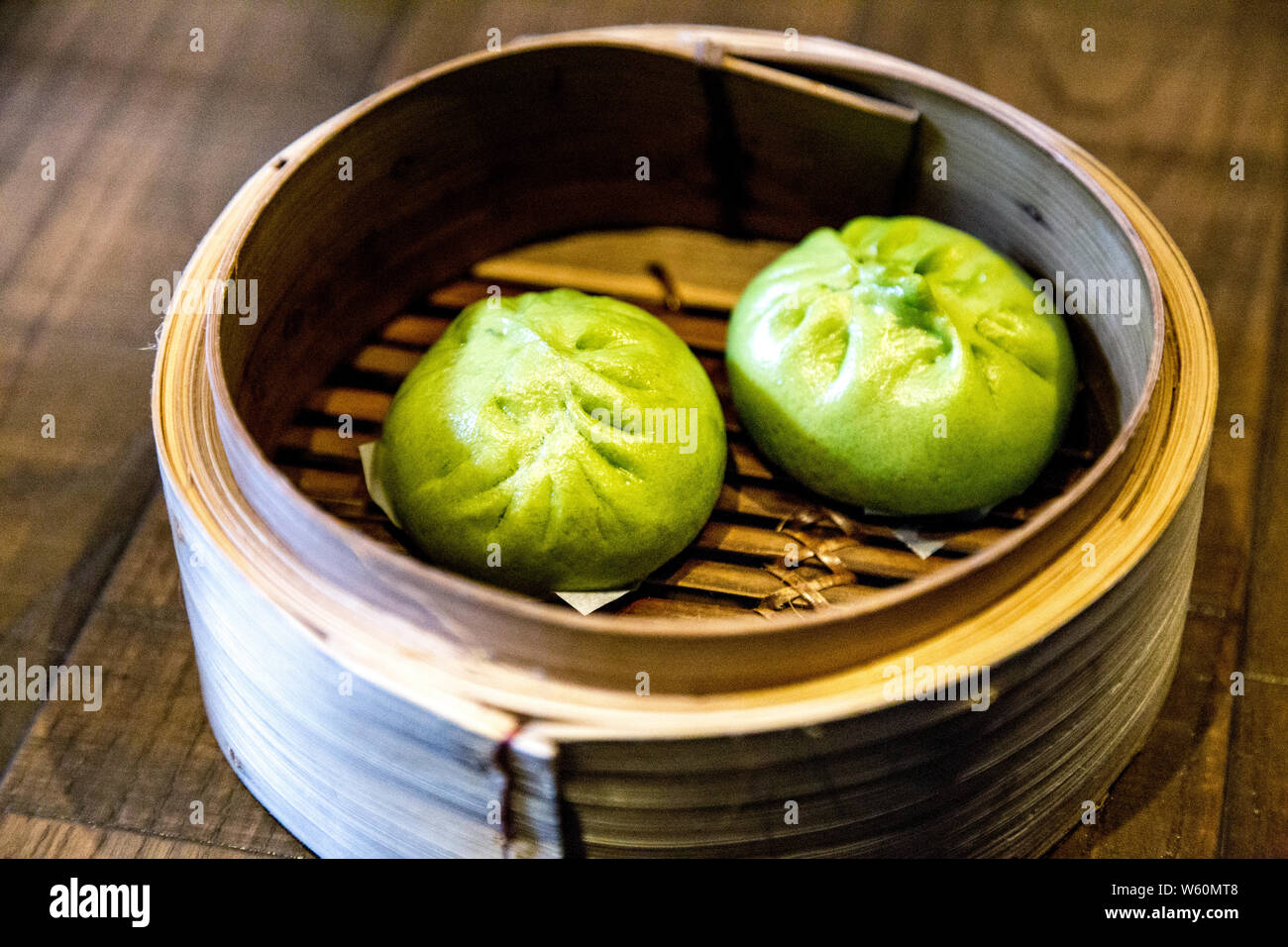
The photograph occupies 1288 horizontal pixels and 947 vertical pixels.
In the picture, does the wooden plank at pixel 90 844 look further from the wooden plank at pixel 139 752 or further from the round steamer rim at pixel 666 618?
the round steamer rim at pixel 666 618

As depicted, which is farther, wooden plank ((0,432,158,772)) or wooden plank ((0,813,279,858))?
wooden plank ((0,432,158,772))

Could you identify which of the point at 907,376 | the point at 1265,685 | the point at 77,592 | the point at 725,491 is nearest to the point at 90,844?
the point at 77,592

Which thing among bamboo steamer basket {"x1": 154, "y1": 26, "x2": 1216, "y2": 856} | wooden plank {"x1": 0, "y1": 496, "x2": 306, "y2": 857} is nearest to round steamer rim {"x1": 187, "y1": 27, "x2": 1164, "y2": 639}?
bamboo steamer basket {"x1": 154, "y1": 26, "x2": 1216, "y2": 856}

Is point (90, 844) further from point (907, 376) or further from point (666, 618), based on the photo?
point (907, 376)

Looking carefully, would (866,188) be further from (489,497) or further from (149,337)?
(149,337)

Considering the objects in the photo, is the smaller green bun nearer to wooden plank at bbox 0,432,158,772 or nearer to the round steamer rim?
the round steamer rim

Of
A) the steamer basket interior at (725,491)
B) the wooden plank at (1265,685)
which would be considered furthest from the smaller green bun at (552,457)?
the wooden plank at (1265,685)

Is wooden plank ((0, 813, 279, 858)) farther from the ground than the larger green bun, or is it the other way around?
the larger green bun
